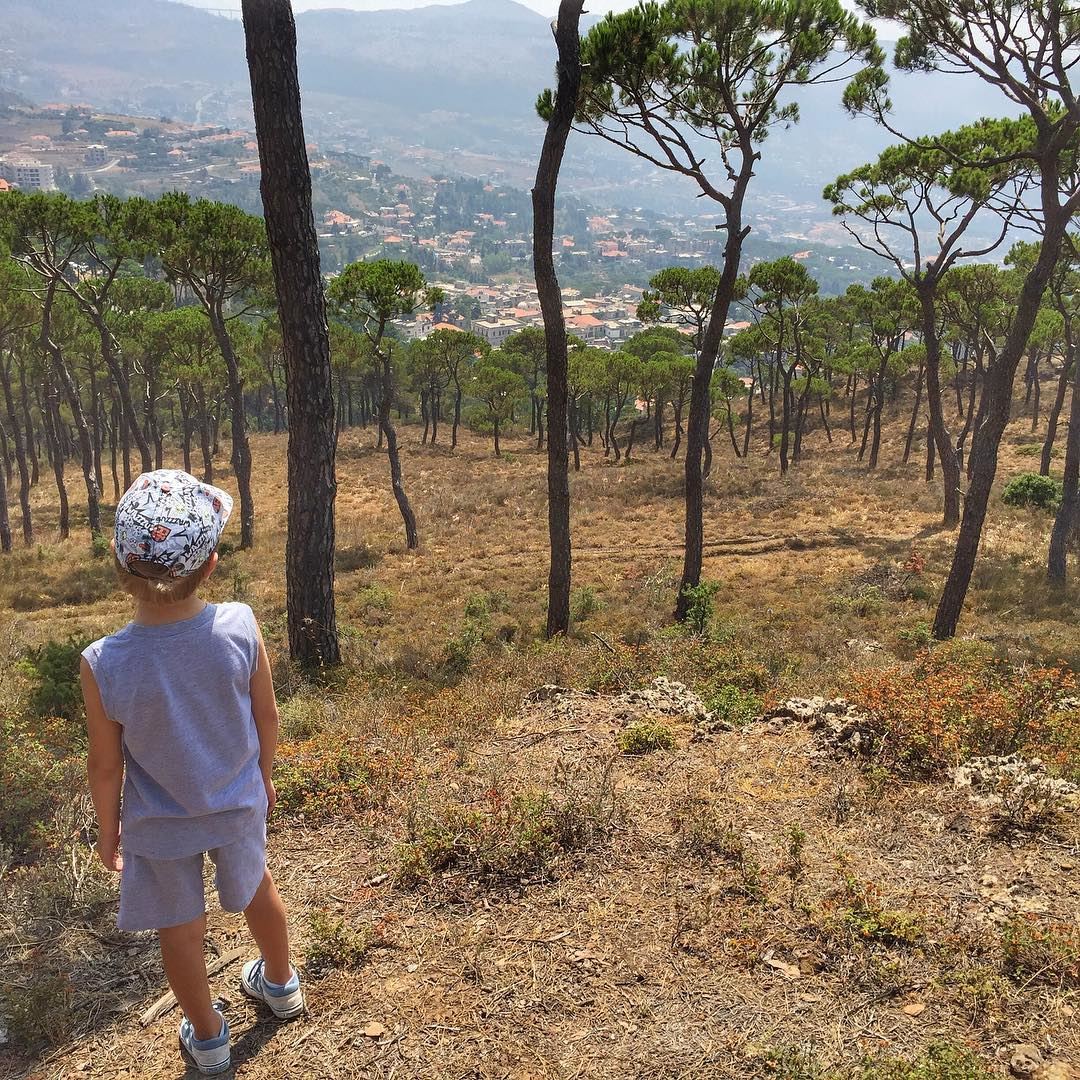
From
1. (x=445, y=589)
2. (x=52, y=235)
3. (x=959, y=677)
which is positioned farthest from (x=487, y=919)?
(x=52, y=235)

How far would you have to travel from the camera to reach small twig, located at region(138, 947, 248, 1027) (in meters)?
3.10

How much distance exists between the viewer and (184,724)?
2457 mm

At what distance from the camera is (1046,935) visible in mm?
3209

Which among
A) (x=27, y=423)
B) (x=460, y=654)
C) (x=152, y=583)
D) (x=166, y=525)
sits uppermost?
(x=27, y=423)

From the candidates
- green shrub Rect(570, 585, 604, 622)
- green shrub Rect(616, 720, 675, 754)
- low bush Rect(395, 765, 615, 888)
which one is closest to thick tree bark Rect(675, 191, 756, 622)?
green shrub Rect(570, 585, 604, 622)

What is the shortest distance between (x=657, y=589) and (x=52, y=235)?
17637mm

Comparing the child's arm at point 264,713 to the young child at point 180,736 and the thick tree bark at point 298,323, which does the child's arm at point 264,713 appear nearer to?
the young child at point 180,736

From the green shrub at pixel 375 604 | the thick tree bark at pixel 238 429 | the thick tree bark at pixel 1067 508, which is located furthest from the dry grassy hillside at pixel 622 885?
the thick tree bark at pixel 238 429

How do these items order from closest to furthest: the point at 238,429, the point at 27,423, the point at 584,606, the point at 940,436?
the point at 584,606 → the point at 940,436 → the point at 238,429 → the point at 27,423

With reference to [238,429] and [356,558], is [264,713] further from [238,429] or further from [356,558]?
[238,429]

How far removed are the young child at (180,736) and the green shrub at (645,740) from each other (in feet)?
10.0

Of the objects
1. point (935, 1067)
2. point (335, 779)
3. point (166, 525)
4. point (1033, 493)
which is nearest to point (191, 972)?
point (166, 525)

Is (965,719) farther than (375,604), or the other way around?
(375,604)

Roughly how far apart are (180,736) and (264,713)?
0.33 metres
